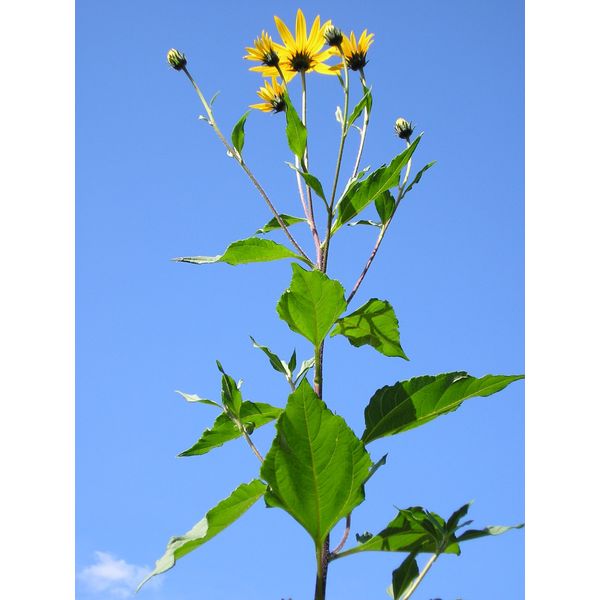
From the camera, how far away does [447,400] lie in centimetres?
164

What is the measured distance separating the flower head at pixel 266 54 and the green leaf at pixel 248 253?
60 cm

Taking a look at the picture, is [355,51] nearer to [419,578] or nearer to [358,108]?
[358,108]

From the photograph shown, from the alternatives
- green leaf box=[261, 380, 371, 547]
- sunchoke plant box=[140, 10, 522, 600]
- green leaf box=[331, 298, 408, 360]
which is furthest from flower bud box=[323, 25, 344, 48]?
green leaf box=[261, 380, 371, 547]

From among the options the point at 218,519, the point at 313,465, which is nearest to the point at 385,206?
the point at 313,465

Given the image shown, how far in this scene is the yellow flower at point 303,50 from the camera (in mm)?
2043

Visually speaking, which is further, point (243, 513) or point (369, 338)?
point (369, 338)

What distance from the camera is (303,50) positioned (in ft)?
6.77

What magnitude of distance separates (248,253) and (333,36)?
71 cm
